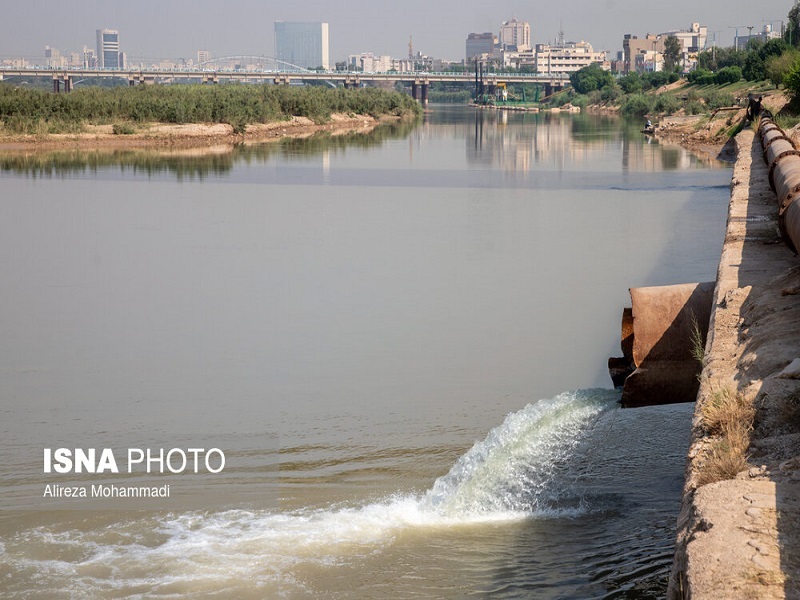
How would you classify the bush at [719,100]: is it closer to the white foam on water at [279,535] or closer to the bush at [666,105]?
the bush at [666,105]

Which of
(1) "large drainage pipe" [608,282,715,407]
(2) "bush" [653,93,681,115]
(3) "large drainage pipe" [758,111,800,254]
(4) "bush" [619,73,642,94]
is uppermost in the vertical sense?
(4) "bush" [619,73,642,94]

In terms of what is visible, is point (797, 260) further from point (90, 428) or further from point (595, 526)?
point (90, 428)

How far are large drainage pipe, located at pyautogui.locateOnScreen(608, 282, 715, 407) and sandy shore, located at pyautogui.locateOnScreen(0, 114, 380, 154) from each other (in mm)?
30002

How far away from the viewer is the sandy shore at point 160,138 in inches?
1410

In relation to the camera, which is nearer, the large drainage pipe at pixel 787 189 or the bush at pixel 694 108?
the large drainage pipe at pixel 787 189

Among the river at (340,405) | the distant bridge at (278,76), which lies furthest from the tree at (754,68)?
the distant bridge at (278,76)

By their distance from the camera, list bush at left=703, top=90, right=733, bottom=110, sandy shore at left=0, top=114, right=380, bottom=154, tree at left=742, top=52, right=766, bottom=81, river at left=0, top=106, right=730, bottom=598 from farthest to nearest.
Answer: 1. tree at left=742, top=52, right=766, bottom=81
2. bush at left=703, top=90, right=733, bottom=110
3. sandy shore at left=0, top=114, right=380, bottom=154
4. river at left=0, top=106, right=730, bottom=598

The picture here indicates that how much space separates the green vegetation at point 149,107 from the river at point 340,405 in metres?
23.5

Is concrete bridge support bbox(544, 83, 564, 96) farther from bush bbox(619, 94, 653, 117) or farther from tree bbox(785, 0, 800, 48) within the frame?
tree bbox(785, 0, 800, 48)

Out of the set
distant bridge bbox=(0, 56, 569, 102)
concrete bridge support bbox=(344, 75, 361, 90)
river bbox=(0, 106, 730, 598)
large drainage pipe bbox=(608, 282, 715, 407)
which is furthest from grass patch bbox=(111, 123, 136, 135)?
concrete bridge support bbox=(344, 75, 361, 90)

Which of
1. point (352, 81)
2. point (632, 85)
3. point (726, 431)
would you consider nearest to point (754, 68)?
point (632, 85)

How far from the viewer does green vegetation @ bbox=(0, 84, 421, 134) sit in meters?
38.9

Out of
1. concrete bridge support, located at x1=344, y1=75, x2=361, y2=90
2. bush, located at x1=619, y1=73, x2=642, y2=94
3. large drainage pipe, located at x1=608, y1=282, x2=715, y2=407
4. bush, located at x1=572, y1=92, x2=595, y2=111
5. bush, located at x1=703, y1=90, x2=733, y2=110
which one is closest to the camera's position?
large drainage pipe, located at x1=608, y1=282, x2=715, y2=407

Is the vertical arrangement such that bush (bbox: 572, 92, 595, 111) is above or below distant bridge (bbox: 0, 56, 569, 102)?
below
